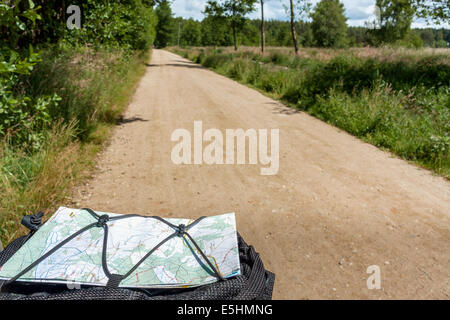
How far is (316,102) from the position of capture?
9625 millimetres

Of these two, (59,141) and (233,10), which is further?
(233,10)

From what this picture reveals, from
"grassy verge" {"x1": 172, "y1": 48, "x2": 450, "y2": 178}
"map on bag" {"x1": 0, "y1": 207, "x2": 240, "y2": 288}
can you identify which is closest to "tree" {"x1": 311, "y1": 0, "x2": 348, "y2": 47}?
"grassy verge" {"x1": 172, "y1": 48, "x2": 450, "y2": 178}

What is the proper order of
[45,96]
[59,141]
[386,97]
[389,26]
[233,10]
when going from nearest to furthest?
1. [45,96]
2. [59,141]
3. [386,97]
4. [233,10]
5. [389,26]

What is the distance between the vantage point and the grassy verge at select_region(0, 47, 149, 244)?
3.42 metres

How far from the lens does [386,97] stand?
8.18 meters

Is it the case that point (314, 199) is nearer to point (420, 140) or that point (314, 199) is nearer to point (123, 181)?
point (123, 181)

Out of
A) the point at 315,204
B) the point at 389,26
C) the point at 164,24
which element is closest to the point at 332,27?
the point at 389,26

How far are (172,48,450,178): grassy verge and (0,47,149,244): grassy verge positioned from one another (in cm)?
566

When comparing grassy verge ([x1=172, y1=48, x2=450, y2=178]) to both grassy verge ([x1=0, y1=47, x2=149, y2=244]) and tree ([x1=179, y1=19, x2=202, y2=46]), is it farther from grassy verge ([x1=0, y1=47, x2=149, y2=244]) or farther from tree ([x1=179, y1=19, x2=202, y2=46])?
tree ([x1=179, y1=19, x2=202, y2=46])

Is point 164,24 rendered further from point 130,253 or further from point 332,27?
point 130,253

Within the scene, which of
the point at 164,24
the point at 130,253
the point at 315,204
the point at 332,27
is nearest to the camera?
the point at 130,253

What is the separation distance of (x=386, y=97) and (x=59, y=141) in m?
7.60

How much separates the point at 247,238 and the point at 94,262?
1.80 m

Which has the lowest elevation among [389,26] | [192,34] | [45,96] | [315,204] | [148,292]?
[315,204]
